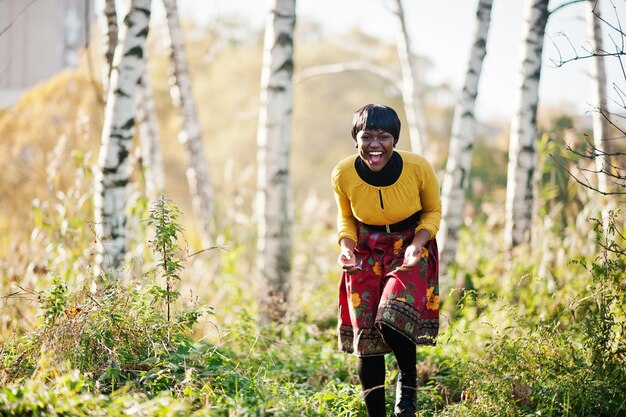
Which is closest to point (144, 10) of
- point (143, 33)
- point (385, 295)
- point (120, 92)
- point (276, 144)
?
point (143, 33)

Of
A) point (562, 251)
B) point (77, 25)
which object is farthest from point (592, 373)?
point (77, 25)

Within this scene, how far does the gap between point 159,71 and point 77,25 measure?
4.46 meters

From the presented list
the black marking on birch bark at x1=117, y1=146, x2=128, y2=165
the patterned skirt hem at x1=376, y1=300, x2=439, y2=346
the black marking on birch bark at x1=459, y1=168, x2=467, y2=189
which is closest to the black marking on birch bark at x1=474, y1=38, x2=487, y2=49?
the black marking on birch bark at x1=459, y1=168, x2=467, y2=189

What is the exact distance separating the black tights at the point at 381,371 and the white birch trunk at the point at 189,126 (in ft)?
14.9

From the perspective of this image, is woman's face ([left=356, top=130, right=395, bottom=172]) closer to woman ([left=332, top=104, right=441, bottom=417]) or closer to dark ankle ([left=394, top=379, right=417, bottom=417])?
woman ([left=332, top=104, right=441, bottom=417])

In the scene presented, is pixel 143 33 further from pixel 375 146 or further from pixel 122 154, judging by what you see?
pixel 375 146

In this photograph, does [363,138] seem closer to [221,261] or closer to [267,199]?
[267,199]

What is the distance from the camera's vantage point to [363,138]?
143 inches

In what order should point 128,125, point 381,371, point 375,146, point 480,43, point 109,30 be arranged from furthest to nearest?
point 480,43, point 109,30, point 128,125, point 381,371, point 375,146

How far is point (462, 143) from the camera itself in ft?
22.5

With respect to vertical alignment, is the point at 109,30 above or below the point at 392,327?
above

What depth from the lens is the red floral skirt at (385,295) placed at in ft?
11.6

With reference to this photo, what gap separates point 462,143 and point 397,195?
133 inches

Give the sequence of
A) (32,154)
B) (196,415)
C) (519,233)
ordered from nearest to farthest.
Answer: (196,415) < (519,233) < (32,154)
